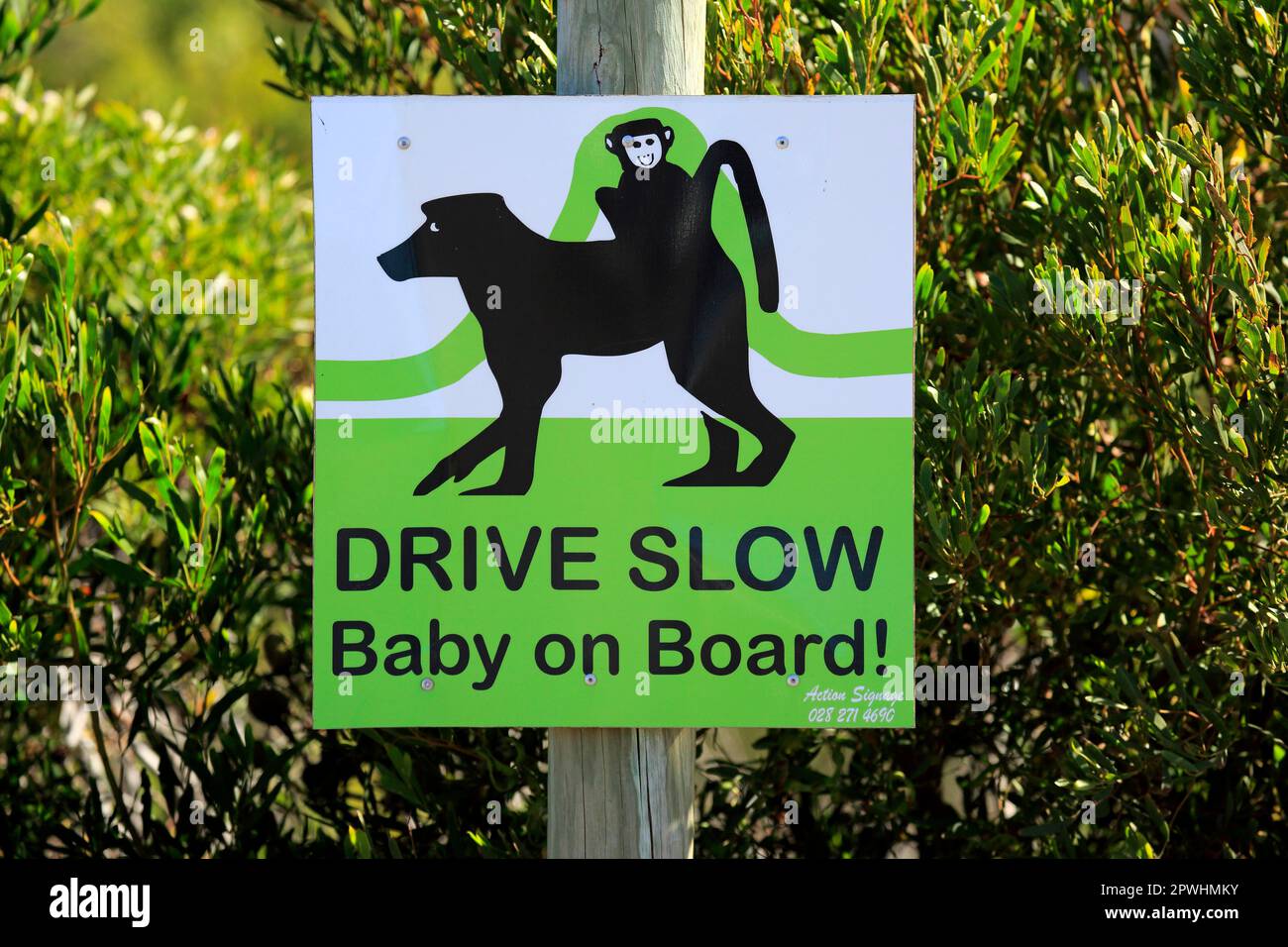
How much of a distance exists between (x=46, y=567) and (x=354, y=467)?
1.39 meters

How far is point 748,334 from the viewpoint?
2277 millimetres

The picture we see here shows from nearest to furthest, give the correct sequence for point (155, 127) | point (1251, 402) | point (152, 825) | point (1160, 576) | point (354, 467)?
1. point (354, 467)
2. point (1251, 402)
3. point (1160, 576)
4. point (152, 825)
5. point (155, 127)

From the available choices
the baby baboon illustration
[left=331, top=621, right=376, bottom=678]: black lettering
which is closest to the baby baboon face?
the baby baboon illustration

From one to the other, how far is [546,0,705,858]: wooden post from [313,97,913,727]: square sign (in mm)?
100

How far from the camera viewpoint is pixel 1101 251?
2643 millimetres

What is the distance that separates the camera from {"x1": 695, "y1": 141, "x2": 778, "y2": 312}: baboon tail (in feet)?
7.43

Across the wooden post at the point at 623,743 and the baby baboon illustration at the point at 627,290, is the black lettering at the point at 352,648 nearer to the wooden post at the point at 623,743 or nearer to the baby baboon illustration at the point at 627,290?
the baby baboon illustration at the point at 627,290

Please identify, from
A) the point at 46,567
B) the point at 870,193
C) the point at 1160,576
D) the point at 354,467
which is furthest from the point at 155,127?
the point at 1160,576

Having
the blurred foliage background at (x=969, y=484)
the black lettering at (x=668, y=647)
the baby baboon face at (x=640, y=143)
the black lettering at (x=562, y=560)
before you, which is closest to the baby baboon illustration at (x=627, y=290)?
the baby baboon face at (x=640, y=143)

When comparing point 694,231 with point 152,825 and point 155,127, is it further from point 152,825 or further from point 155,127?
point 155,127

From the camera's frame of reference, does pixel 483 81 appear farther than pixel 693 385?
Yes

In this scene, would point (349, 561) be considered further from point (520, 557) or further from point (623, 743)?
point (623, 743)

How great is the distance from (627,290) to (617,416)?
230mm

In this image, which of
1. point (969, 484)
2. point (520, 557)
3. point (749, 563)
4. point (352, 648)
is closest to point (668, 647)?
point (749, 563)
